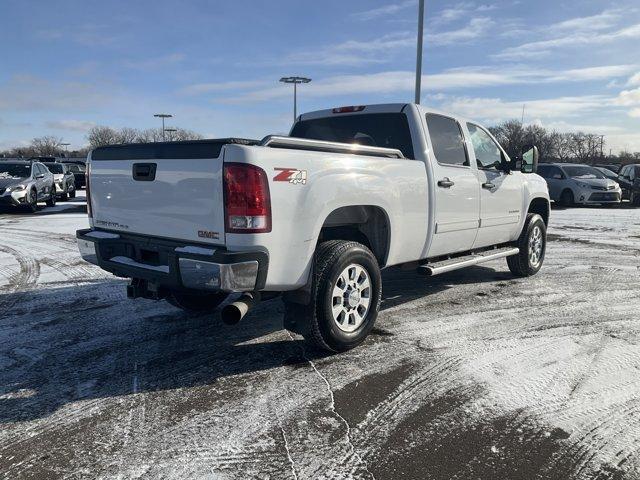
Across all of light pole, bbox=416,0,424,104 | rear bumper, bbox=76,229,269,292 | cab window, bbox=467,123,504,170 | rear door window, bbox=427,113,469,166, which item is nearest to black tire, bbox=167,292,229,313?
rear bumper, bbox=76,229,269,292

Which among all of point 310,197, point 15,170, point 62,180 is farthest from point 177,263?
point 62,180

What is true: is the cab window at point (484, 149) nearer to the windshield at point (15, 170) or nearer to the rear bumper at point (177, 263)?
the rear bumper at point (177, 263)

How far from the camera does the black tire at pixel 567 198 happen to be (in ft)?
64.5

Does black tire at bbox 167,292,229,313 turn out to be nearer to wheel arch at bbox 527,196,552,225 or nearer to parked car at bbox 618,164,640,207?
wheel arch at bbox 527,196,552,225

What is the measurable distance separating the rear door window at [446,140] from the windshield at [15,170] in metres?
15.6

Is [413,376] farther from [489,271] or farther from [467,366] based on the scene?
[489,271]

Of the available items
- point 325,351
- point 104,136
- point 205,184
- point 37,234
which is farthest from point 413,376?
point 104,136

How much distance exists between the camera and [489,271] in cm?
755

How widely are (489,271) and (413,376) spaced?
4299 mm

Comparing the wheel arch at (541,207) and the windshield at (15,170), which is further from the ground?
the windshield at (15,170)

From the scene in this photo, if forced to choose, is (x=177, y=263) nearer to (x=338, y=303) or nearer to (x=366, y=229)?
(x=338, y=303)

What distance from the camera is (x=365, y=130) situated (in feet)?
17.5

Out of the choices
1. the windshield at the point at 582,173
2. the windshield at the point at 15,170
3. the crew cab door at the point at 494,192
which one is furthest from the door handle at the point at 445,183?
the windshield at the point at 582,173

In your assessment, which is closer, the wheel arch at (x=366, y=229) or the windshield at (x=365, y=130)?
the wheel arch at (x=366, y=229)
